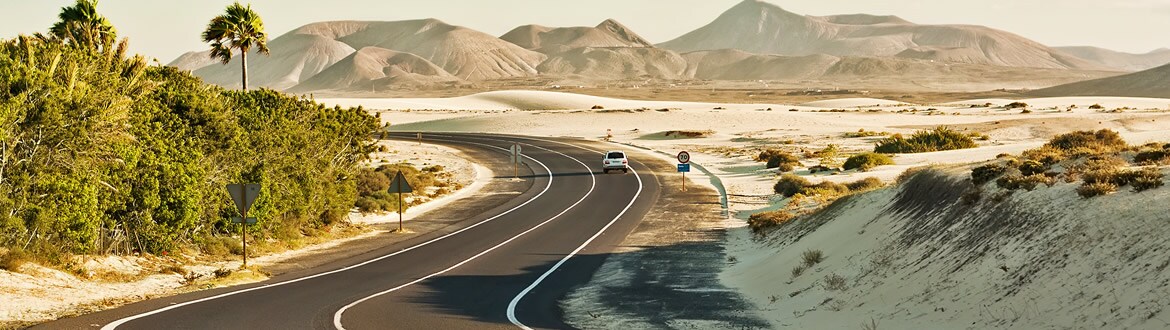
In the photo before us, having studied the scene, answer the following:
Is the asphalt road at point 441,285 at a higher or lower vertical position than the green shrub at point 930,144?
lower

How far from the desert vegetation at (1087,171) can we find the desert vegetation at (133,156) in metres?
19.5

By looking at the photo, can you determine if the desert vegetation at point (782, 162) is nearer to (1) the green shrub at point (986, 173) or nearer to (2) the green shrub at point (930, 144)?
(2) the green shrub at point (930, 144)

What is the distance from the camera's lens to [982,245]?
17.0 meters

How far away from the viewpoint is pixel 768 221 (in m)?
33.9

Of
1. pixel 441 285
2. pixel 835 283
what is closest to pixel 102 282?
pixel 441 285

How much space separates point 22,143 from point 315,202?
507 inches

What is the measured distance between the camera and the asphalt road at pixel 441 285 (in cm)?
1920

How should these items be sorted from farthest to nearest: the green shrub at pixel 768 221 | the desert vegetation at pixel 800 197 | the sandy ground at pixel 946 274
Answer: the desert vegetation at pixel 800 197, the green shrub at pixel 768 221, the sandy ground at pixel 946 274

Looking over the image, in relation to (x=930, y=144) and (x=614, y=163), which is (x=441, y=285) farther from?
(x=930, y=144)

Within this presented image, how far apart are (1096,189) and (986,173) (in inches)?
161

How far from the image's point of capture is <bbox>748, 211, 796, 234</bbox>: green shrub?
33281mm

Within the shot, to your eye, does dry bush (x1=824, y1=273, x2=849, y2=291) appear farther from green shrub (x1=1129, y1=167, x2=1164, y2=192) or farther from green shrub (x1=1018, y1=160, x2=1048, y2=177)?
green shrub (x1=1129, y1=167, x2=1164, y2=192)

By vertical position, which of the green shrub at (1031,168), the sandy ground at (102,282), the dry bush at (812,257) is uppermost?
the green shrub at (1031,168)

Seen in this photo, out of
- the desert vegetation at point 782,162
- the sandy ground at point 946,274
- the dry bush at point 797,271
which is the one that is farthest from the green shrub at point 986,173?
the desert vegetation at point 782,162
